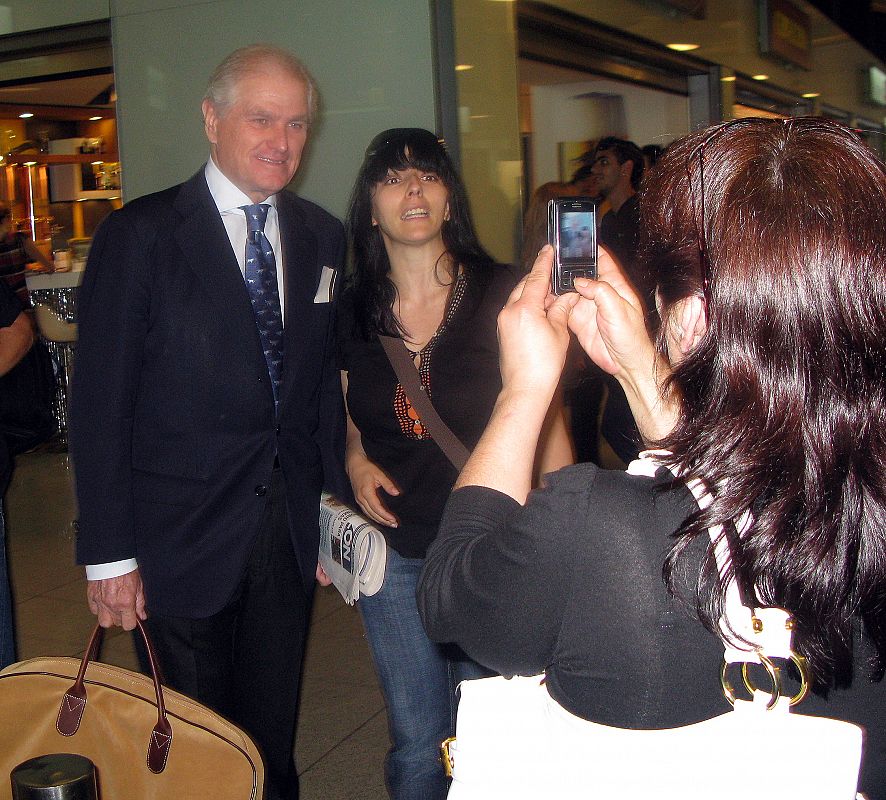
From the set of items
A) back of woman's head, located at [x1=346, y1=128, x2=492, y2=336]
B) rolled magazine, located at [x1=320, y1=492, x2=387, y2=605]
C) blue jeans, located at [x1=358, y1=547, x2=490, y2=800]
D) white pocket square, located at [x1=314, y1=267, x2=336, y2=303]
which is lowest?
blue jeans, located at [x1=358, y1=547, x2=490, y2=800]

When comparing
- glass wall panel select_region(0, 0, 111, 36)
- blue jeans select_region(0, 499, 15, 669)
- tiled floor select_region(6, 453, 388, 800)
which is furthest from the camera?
glass wall panel select_region(0, 0, 111, 36)

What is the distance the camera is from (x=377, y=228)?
2.97 meters

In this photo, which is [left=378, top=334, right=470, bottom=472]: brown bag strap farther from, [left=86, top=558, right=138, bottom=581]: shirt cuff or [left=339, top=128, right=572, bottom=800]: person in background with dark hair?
[left=86, top=558, right=138, bottom=581]: shirt cuff

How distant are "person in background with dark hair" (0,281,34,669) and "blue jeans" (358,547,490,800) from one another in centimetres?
107

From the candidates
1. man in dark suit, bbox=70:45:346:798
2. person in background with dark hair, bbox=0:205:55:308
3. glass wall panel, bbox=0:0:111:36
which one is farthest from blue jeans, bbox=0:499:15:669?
glass wall panel, bbox=0:0:111:36

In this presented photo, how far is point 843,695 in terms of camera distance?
1.18 metres

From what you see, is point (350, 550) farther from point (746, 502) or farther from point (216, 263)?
point (746, 502)

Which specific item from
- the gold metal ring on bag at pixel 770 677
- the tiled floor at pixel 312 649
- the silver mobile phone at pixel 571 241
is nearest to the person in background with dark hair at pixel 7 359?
the tiled floor at pixel 312 649

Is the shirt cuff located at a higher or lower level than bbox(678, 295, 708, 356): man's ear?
lower

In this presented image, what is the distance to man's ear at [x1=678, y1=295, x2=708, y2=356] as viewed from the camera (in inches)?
49.4

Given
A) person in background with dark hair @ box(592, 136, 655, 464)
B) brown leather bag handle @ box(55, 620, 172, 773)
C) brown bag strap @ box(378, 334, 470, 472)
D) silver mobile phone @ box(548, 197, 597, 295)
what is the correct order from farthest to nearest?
person in background with dark hair @ box(592, 136, 655, 464) < brown bag strap @ box(378, 334, 470, 472) < brown leather bag handle @ box(55, 620, 172, 773) < silver mobile phone @ box(548, 197, 597, 295)

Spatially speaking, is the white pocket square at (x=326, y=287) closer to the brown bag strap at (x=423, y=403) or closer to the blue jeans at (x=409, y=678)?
the brown bag strap at (x=423, y=403)

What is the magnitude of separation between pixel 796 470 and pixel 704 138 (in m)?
0.47

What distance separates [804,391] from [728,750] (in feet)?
1.39
